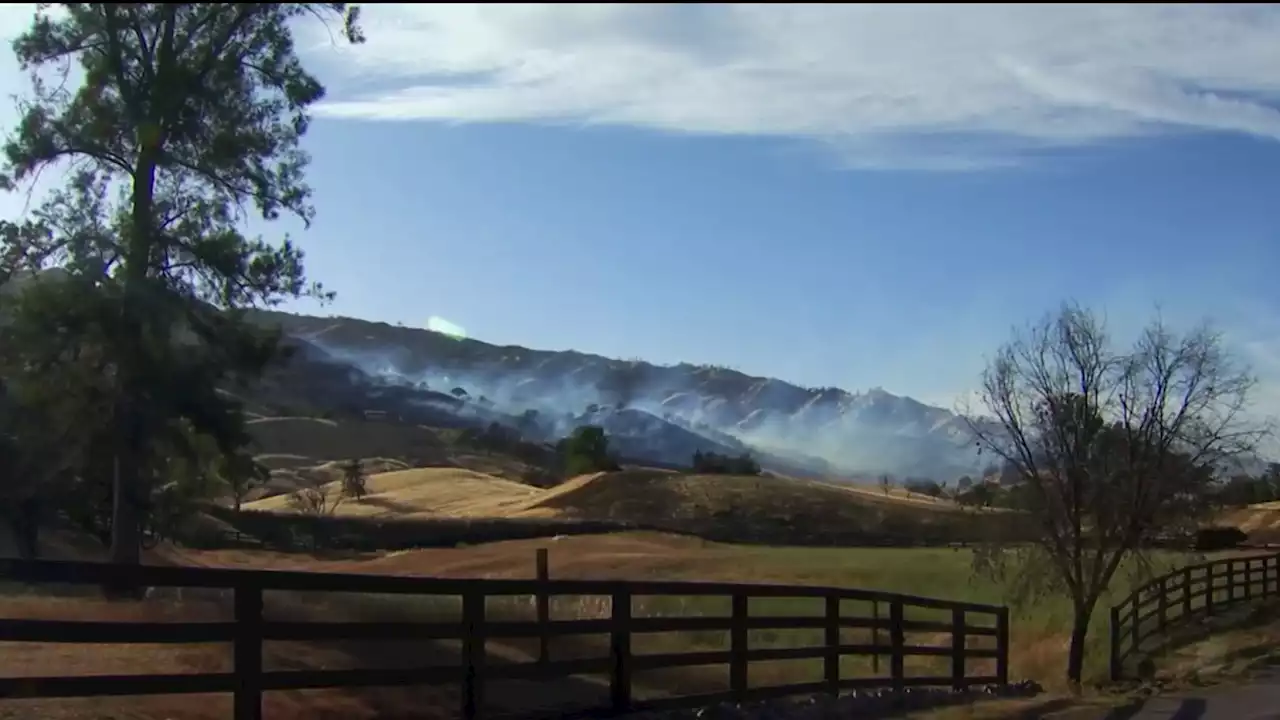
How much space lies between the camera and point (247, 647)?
27.6 feet

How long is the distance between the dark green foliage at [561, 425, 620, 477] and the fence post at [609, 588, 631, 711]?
102 metres

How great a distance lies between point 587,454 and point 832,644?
106 meters

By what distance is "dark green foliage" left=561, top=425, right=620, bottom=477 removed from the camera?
117550mm

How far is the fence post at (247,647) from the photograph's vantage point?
8344mm

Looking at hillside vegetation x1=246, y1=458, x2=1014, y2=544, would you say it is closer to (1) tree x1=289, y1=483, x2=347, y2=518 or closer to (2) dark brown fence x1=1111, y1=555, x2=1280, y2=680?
(1) tree x1=289, y1=483, x2=347, y2=518

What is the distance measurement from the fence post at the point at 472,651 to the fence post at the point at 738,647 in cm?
303

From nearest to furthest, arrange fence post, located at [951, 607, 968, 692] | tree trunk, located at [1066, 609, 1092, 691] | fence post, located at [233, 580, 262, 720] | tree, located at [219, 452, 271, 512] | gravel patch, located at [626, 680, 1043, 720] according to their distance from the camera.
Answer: fence post, located at [233, 580, 262, 720]
gravel patch, located at [626, 680, 1043, 720]
fence post, located at [951, 607, 968, 692]
tree trunk, located at [1066, 609, 1092, 691]
tree, located at [219, 452, 271, 512]

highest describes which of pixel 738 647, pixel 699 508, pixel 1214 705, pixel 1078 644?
pixel 738 647

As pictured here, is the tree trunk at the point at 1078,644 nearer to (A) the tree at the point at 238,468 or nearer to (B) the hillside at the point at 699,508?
(A) the tree at the point at 238,468

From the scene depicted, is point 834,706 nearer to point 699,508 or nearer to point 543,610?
point 543,610

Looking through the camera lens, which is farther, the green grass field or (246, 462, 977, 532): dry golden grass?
(246, 462, 977, 532): dry golden grass

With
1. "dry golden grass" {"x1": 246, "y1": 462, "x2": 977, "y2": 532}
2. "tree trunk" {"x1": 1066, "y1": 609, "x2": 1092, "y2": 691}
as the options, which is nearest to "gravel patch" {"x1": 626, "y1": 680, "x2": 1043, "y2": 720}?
"tree trunk" {"x1": 1066, "y1": 609, "x2": 1092, "y2": 691}

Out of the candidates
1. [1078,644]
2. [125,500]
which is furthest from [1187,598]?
[125,500]

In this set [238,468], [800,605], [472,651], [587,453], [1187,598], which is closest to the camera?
[472,651]
